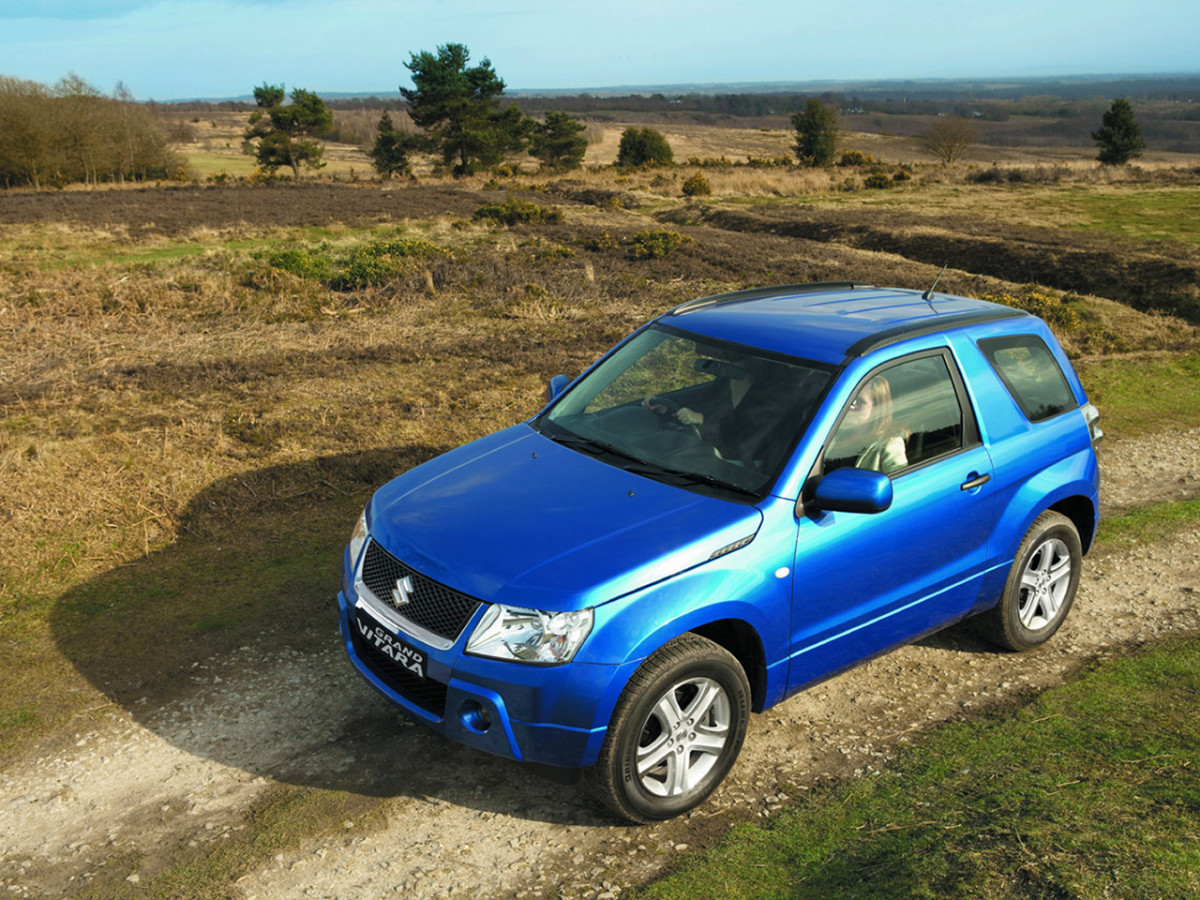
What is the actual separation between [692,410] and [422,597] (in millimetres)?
1685

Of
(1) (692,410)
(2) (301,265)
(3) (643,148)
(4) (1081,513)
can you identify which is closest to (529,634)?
(1) (692,410)

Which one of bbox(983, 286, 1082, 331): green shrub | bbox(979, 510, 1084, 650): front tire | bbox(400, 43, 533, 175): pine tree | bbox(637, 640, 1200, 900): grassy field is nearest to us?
bbox(637, 640, 1200, 900): grassy field

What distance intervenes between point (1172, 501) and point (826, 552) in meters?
5.12

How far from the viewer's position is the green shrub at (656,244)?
20.8 m

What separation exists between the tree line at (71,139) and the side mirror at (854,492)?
57.1 meters

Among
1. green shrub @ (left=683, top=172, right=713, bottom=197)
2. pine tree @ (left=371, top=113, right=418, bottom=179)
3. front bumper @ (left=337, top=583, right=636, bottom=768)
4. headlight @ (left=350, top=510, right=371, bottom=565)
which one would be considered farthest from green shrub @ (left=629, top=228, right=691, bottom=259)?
pine tree @ (left=371, top=113, right=418, bottom=179)

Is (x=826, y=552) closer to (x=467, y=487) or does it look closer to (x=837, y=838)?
Answer: (x=837, y=838)

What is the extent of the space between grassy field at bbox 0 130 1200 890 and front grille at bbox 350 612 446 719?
63 cm

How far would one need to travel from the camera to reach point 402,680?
3.84 metres

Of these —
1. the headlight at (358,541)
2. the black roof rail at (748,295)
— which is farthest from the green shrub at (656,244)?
the headlight at (358,541)

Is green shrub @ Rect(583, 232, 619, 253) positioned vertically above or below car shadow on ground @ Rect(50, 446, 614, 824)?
above

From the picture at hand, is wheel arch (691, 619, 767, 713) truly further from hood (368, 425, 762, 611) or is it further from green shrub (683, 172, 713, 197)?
green shrub (683, 172, 713, 197)

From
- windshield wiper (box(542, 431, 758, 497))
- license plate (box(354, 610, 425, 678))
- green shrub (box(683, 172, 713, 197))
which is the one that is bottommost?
license plate (box(354, 610, 425, 678))

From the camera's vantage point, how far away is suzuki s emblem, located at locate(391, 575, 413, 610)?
3.78 metres
